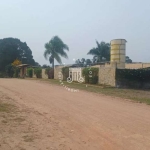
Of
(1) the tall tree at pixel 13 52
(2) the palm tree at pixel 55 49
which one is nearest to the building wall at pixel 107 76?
(2) the palm tree at pixel 55 49

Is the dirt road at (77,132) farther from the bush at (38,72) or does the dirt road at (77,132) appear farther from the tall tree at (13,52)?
the tall tree at (13,52)

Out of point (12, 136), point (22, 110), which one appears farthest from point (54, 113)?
point (12, 136)

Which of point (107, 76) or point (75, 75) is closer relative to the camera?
point (107, 76)

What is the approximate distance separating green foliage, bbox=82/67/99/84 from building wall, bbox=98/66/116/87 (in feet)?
1.99

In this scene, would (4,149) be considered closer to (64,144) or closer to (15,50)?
(64,144)

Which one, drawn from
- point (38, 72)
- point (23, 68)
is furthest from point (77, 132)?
point (23, 68)

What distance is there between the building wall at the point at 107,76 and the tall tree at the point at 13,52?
146 feet

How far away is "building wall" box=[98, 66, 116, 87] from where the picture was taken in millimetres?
22169

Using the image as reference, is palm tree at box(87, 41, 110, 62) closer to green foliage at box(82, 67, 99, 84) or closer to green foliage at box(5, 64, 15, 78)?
green foliage at box(5, 64, 15, 78)

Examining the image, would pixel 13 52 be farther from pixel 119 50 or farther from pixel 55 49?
pixel 119 50

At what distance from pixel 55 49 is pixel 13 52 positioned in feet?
73.4

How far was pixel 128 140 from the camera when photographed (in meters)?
5.51

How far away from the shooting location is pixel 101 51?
161 feet

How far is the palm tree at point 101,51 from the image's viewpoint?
4884 cm
